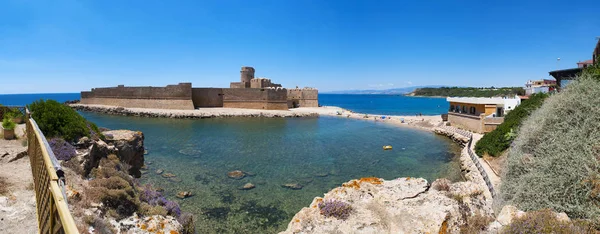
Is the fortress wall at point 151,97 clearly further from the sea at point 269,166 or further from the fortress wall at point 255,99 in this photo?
the sea at point 269,166

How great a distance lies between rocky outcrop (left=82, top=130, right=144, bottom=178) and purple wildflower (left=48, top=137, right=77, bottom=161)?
30cm

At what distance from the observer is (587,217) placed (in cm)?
432

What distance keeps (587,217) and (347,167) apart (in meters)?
10.7

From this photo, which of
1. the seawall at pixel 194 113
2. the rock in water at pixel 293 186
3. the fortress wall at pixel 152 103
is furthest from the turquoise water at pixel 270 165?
the fortress wall at pixel 152 103

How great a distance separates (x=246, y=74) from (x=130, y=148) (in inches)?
1631

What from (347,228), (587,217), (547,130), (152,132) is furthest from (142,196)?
(152,132)

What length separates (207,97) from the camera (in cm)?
4741

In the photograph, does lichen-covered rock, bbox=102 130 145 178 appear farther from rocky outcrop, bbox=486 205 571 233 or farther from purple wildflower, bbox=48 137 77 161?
rocky outcrop, bbox=486 205 571 233

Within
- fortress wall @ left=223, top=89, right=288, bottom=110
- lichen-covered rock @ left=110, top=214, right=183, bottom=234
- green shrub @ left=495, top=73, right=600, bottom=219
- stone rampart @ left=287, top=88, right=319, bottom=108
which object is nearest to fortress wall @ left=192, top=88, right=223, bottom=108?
fortress wall @ left=223, top=89, right=288, bottom=110

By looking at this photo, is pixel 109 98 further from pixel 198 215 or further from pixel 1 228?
pixel 1 228

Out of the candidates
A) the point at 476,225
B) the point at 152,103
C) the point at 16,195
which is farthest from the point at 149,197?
the point at 152,103

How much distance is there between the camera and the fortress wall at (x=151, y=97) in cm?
4481

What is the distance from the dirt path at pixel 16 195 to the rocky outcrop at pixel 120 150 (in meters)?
1.15

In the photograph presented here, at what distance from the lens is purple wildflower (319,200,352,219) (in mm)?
5426
